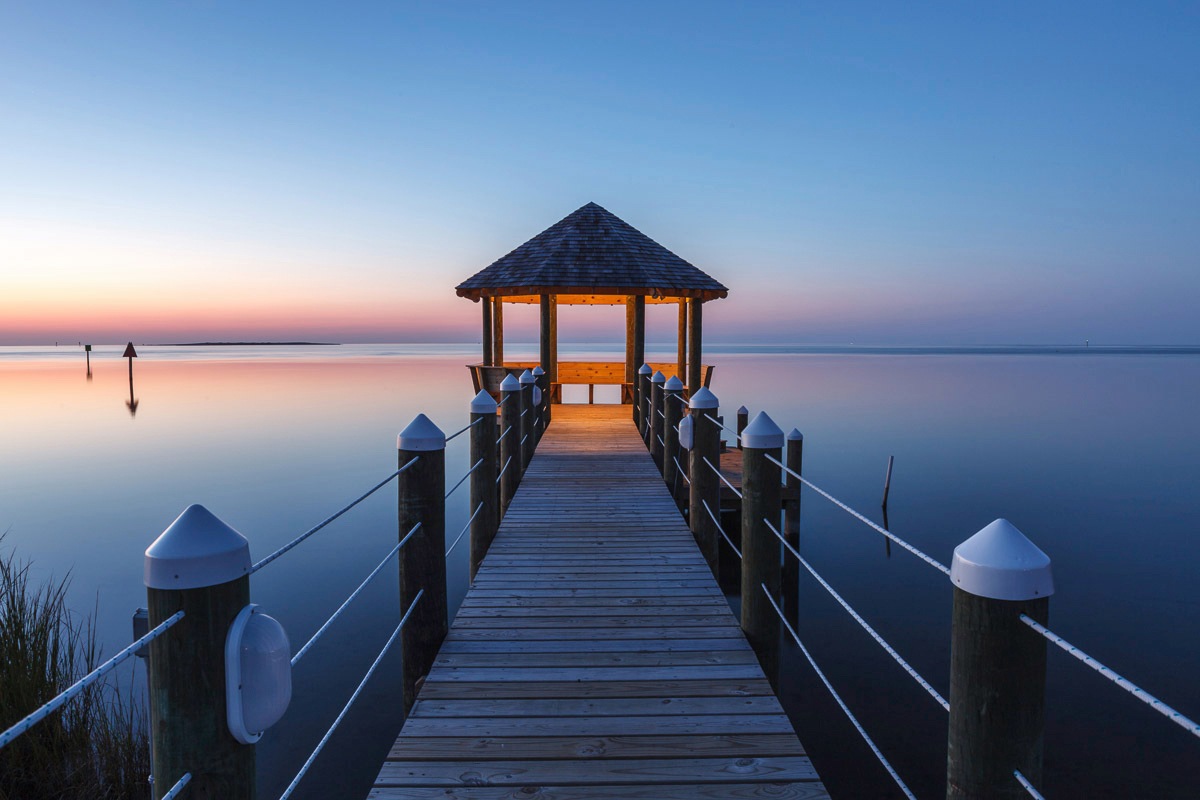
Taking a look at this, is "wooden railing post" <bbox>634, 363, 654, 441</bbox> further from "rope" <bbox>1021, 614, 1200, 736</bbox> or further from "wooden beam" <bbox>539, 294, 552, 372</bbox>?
"rope" <bbox>1021, 614, 1200, 736</bbox>

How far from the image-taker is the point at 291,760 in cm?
590

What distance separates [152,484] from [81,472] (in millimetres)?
2778

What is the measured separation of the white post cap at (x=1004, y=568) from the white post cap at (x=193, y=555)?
5.40 feet

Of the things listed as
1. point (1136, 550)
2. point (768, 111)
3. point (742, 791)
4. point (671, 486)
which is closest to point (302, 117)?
point (768, 111)

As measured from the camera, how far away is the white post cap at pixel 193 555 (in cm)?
143

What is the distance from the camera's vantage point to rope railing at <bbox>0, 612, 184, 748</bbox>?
981 millimetres

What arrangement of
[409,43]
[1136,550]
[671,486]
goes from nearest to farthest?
[671,486] → [1136,550] → [409,43]

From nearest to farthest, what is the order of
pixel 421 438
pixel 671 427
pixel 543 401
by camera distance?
pixel 421 438 → pixel 671 427 → pixel 543 401

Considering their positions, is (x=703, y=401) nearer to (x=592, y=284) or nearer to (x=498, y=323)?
(x=592, y=284)

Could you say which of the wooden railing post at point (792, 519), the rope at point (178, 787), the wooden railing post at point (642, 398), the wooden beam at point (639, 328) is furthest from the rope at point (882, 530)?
the wooden beam at point (639, 328)

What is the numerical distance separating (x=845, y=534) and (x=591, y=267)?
23.6 ft

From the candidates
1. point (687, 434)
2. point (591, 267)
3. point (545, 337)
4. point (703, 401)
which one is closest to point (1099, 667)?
point (703, 401)

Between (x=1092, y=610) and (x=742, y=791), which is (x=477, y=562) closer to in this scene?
(x=742, y=791)

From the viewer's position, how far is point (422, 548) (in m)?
3.43
